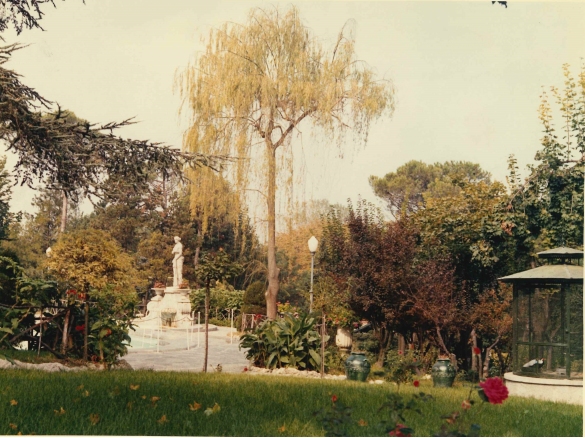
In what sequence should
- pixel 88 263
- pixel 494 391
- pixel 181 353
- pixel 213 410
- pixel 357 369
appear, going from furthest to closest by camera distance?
pixel 181 353 → pixel 88 263 → pixel 357 369 → pixel 213 410 → pixel 494 391

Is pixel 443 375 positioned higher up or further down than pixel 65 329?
further down

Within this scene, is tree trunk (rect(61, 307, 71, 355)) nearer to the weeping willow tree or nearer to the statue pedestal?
the weeping willow tree

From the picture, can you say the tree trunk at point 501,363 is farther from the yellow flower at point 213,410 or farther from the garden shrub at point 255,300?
the garden shrub at point 255,300

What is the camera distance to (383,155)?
40.8 ft

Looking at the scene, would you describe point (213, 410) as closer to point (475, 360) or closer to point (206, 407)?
point (206, 407)

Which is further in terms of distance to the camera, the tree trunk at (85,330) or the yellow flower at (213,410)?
the tree trunk at (85,330)

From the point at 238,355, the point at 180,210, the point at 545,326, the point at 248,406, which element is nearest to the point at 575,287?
the point at 545,326

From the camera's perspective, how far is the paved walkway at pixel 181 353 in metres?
11.1

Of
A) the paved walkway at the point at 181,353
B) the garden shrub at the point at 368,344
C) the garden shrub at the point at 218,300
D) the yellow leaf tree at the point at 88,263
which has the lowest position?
the paved walkway at the point at 181,353

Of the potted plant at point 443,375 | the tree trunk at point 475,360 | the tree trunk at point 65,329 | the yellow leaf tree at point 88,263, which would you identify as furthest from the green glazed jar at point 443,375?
the tree trunk at point 65,329

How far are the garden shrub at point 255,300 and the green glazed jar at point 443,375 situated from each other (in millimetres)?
9743

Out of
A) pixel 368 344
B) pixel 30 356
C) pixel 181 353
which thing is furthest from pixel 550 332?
pixel 181 353

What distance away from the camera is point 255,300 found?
62.0 ft

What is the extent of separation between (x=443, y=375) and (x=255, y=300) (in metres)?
10.3
